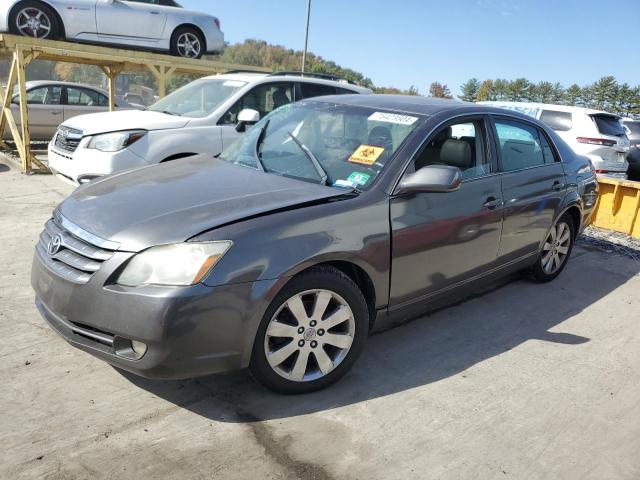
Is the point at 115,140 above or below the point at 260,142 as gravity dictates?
below

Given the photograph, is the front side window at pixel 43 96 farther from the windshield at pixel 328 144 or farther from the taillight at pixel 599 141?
the taillight at pixel 599 141

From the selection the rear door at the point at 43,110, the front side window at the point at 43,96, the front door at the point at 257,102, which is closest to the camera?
the front door at the point at 257,102

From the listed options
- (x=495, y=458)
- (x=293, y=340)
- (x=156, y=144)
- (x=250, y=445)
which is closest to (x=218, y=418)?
(x=250, y=445)

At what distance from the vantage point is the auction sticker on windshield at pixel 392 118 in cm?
372

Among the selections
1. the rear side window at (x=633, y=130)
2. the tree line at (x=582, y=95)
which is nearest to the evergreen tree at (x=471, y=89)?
the tree line at (x=582, y=95)

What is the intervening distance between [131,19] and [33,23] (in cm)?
166

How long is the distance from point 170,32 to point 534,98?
4179cm

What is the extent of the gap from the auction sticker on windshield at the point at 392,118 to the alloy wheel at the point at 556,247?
6.76ft

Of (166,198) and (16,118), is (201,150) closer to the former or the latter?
(166,198)

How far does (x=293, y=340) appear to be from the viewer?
2.93m

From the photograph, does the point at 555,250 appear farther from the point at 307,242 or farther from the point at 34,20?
the point at 34,20

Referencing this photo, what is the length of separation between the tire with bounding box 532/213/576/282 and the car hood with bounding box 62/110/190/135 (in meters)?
4.19

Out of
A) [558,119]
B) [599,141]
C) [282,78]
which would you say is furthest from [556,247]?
[558,119]

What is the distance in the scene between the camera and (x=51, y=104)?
12586mm
